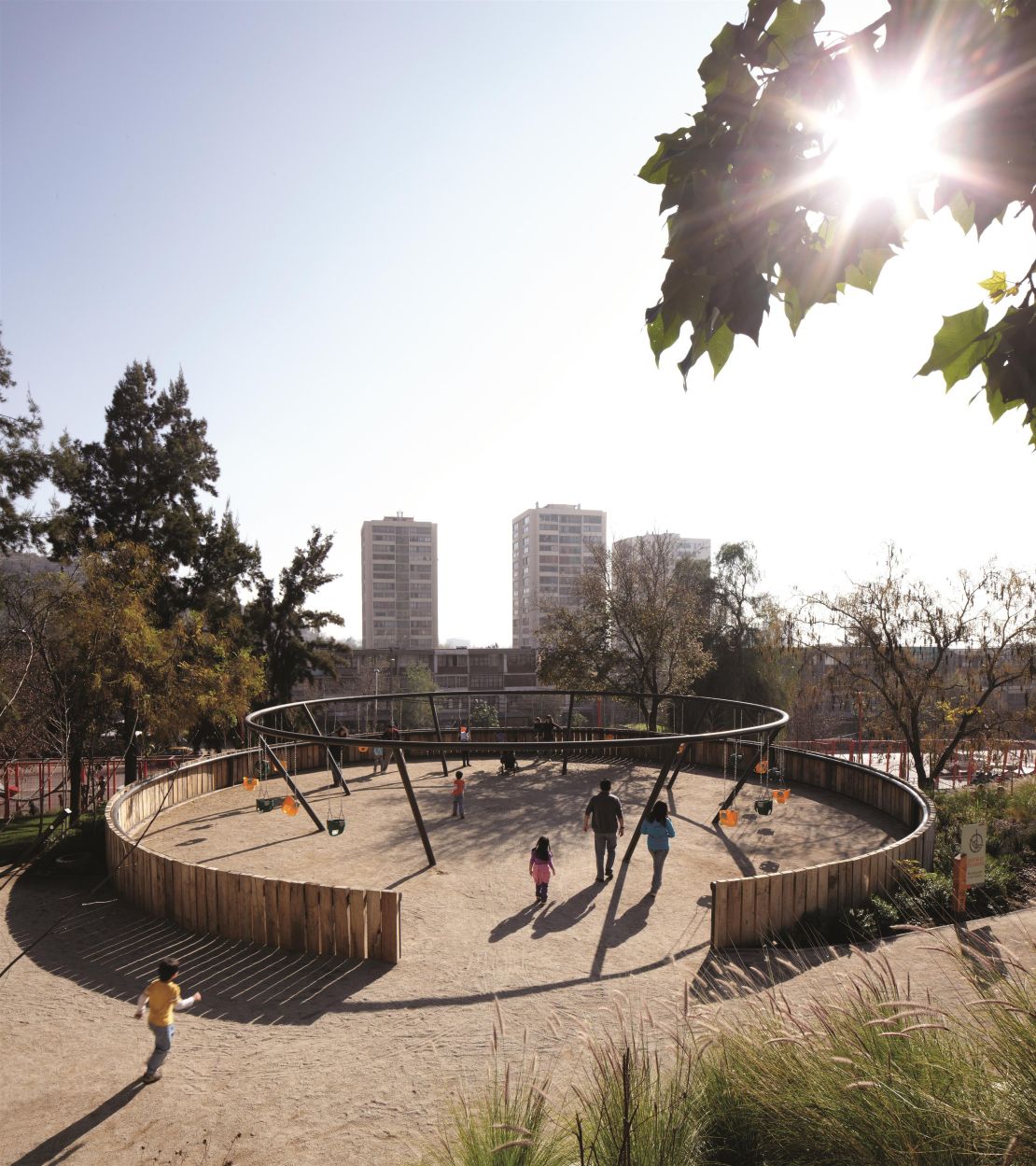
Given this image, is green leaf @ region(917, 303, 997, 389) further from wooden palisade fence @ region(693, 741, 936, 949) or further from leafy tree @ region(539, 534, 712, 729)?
leafy tree @ region(539, 534, 712, 729)

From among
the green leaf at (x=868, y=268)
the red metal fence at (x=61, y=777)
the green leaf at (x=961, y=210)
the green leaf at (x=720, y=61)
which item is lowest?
the red metal fence at (x=61, y=777)

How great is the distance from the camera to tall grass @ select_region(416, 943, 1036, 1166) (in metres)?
3.29

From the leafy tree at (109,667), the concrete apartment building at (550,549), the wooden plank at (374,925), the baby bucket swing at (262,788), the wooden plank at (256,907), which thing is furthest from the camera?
the concrete apartment building at (550,549)

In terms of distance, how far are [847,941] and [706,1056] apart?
226 inches

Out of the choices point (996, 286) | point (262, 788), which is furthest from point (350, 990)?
point (262, 788)

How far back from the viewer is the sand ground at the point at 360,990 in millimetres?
6141

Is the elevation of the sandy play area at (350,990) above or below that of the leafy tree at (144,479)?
below

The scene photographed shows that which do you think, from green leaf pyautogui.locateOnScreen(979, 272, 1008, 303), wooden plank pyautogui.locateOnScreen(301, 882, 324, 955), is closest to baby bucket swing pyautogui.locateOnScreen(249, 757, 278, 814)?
wooden plank pyautogui.locateOnScreen(301, 882, 324, 955)

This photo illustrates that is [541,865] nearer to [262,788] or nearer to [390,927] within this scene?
[390,927]

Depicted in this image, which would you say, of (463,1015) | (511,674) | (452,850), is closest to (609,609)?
(452,850)

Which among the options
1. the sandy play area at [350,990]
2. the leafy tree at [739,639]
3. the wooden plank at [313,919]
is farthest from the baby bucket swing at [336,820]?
the leafy tree at [739,639]

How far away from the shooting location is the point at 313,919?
32.3 ft

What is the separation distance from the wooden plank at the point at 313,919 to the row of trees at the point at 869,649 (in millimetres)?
12186

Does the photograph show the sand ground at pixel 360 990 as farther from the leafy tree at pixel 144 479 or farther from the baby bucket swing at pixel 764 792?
the leafy tree at pixel 144 479
